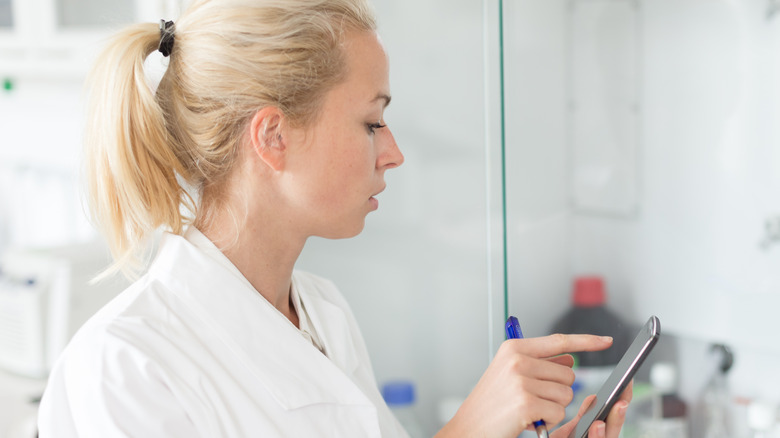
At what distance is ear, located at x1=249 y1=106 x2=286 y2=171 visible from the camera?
715 millimetres

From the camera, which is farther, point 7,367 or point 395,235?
point 7,367

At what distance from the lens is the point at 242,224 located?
756 mm

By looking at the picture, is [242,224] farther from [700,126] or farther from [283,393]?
[700,126]

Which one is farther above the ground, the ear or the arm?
the ear

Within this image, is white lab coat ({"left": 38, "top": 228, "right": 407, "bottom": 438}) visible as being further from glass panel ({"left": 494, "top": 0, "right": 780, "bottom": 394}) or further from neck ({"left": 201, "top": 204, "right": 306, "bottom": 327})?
glass panel ({"left": 494, "top": 0, "right": 780, "bottom": 394})

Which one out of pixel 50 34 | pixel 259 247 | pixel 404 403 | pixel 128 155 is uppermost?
pixel 50 34

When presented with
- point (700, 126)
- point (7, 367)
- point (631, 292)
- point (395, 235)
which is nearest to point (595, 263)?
point (631, 292)

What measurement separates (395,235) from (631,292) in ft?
1.22

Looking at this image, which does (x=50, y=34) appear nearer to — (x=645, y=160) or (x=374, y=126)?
(x=374, y=126)

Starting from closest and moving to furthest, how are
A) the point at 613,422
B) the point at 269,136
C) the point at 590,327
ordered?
the point at 613,422
the point at 269,136
the point at 590,327

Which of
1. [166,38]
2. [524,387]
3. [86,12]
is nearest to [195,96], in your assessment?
[166,38]

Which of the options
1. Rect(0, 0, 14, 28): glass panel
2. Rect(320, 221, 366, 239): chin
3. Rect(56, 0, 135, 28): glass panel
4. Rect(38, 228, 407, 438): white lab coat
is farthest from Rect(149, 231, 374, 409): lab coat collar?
Rect(0, 0, 14, 28): glass panel

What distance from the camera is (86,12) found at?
5.33 feet

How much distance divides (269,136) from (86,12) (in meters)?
1.14
